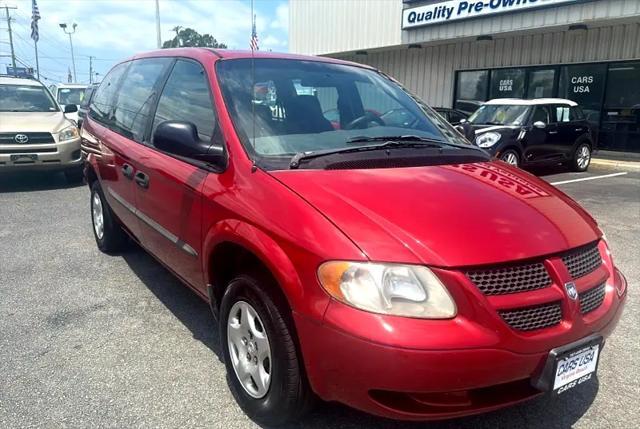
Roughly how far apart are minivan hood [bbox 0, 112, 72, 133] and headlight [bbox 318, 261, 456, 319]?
7775mm

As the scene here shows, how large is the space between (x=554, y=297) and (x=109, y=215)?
3.85 m

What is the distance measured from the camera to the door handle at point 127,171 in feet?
12.3

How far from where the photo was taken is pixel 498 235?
210cm

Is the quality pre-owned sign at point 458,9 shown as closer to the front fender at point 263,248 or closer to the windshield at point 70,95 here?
the windshield at point 70,95

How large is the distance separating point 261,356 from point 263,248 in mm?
528

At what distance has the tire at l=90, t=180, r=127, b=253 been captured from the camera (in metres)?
4.71

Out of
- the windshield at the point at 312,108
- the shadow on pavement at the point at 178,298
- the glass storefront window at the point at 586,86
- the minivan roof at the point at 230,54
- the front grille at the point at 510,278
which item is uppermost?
the glass storefront window at the point at 586,86

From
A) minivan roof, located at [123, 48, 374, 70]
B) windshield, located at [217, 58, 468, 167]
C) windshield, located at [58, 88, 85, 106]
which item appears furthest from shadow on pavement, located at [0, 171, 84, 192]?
windshield, located at [58, 88, 85, 106]

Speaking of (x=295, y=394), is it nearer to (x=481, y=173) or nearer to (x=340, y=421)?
(x=340, y=421)

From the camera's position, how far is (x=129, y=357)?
10.1 ft

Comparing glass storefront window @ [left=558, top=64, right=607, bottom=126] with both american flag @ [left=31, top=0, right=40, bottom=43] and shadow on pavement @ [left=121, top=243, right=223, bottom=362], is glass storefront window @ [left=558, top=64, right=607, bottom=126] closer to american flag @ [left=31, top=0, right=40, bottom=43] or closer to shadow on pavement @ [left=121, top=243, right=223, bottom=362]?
shadow on pavement @ [left=121, top=243, right=223, bottom=362]

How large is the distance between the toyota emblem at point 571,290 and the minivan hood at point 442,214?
0.15m

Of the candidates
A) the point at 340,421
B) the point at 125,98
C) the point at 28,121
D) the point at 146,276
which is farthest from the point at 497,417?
the point at 28,121

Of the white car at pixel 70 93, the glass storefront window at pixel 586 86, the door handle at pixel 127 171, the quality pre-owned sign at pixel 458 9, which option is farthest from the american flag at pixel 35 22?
the door handle at pixel 127 171
